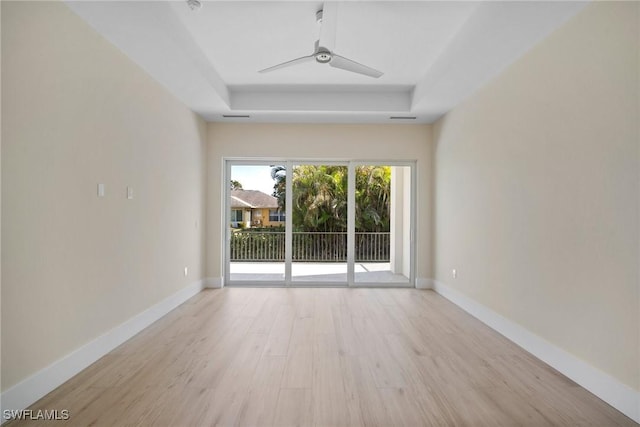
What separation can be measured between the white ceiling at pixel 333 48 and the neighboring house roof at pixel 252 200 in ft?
4.34

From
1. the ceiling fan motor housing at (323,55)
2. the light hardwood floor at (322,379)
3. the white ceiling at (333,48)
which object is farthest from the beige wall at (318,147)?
the ceiling fan motor housing at (323,55)

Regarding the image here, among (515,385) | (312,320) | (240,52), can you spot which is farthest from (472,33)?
(312,320)

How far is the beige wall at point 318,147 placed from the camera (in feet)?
18.2

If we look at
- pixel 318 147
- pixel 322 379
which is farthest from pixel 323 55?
pixel 322 379

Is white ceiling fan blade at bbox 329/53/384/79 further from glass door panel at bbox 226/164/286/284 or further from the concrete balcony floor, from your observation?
the concrete balcony floor

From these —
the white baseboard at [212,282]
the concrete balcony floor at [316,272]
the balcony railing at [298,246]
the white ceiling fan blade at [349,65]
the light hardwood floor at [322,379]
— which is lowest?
the light hardwood floor at [322,379]

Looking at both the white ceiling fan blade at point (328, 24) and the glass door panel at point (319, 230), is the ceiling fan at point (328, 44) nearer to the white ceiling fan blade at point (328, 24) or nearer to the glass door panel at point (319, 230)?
the white ceiling fan blade at point (328, 24)

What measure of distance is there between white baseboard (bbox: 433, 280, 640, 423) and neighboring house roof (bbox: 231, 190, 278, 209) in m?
3.39

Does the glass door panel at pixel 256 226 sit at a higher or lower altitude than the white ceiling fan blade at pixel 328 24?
lower

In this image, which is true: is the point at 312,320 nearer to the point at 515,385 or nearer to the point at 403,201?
the point at 515,385

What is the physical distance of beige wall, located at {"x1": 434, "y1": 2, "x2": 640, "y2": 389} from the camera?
6.93ft

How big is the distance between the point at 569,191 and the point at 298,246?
12.7ft

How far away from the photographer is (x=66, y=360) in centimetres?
242

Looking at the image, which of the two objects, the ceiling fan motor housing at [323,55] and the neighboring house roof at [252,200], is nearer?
the ceiling fan motor housing at [323,55]
